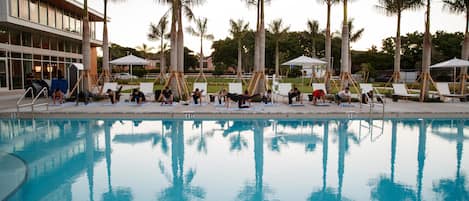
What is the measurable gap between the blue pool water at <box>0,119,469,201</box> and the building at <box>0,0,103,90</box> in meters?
10.6

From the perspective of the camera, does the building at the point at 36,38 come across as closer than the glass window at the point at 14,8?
No

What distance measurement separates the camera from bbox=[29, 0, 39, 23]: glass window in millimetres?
22266

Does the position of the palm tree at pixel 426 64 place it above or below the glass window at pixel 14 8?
below

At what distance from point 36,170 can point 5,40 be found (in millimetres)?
17998

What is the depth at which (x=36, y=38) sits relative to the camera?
2408 centimetres

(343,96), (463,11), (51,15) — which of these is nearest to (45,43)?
(51,15)

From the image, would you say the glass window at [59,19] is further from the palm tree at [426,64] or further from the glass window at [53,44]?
the palm tree at [426,64]

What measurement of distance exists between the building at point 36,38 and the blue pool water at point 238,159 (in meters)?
10.6

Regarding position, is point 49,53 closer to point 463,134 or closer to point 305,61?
point 305,61

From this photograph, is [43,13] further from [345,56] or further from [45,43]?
[345,56]

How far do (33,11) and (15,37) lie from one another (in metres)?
2.09

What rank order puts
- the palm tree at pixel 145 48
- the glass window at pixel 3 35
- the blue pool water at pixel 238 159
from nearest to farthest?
1. the blue pool water at pixel 238 159
2. the glass window at pixel 3 35
3. the palm tree at pixel 145 48

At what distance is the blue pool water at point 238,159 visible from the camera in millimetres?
5145

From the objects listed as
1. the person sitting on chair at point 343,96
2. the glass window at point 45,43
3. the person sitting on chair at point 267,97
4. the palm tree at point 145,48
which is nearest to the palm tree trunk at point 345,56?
the person sitting on chair at point 343,96
